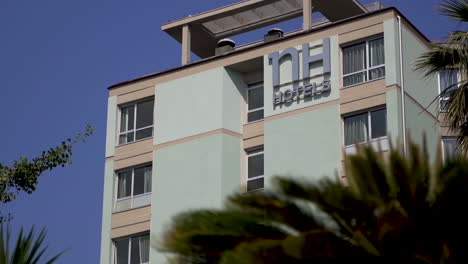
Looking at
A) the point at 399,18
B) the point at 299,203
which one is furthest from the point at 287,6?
the point at 299,203

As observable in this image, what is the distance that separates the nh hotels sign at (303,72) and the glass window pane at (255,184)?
3104 mm

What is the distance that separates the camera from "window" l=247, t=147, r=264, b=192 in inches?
1768

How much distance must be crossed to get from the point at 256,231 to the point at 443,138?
90.6 feet

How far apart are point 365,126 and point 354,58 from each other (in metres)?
2.87

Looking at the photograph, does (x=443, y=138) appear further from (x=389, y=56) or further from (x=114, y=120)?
(x=114, y=120)

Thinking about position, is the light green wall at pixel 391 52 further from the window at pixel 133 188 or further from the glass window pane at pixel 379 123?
the window at pixel 133 188

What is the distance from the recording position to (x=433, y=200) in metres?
16.8

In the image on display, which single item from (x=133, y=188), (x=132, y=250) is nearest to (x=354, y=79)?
(x=133, y=188)

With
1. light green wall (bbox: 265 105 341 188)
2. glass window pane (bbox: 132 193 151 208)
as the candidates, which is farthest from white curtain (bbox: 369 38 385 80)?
glass window pane (bbox: 132 193 151 208)

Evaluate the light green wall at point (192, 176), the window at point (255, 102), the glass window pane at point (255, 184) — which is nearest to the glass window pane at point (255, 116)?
the window at point (255, 102)

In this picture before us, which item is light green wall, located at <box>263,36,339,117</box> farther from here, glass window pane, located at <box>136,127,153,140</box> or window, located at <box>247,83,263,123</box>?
glass window pane, located at <box>136,127,153,140</box>

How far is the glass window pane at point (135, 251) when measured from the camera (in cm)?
4588

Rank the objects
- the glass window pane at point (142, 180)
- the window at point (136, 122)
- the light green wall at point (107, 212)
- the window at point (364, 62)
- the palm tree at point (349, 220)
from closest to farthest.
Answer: the palm tree at point (349, 220)
the window at point (364, 62)
the light green wall at point (107, 212)
the glass window pane at point (142, 180)
the window at point (136, 122)

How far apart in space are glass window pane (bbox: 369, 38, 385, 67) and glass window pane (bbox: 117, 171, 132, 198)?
454 inches
